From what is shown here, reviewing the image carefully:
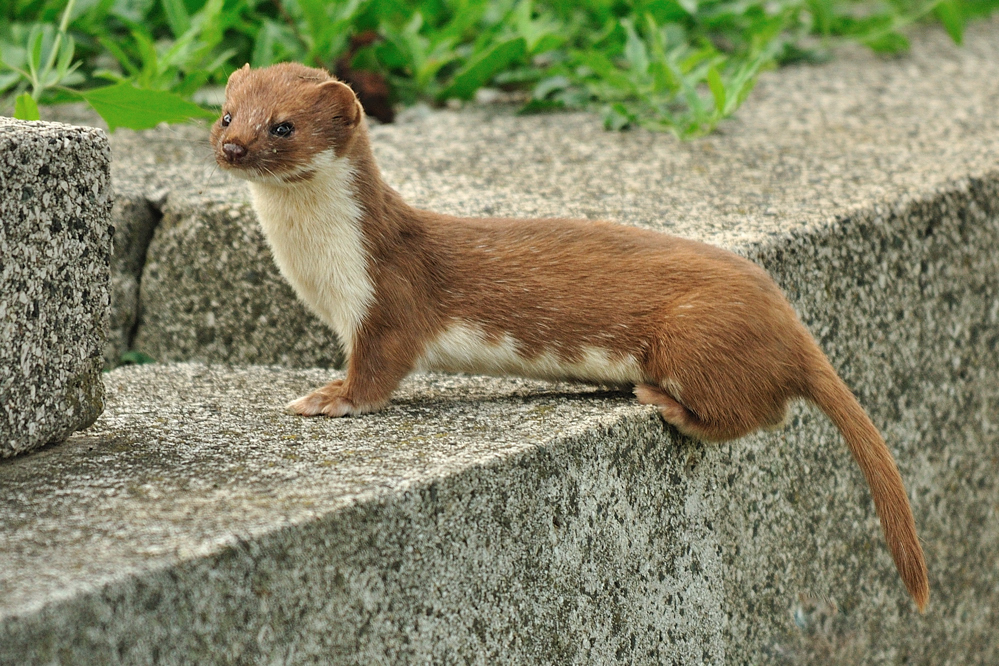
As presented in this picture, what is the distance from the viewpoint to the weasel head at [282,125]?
94.8 inches

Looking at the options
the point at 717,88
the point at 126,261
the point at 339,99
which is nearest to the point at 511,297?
the point at 339,99

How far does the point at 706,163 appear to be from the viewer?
12.3ft

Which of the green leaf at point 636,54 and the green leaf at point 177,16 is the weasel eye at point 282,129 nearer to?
the green leaf at point 177,16

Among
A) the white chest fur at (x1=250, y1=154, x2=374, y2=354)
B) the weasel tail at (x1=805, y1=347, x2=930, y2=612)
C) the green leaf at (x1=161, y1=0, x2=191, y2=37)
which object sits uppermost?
the green leaf at (x1=161, y1=0, x2=191, y2=37)

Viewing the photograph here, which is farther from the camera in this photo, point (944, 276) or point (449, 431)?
point (944, 276)

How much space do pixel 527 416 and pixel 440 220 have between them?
540 mm

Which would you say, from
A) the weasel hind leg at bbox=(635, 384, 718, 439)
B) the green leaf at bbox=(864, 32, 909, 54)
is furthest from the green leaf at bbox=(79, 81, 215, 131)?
the green leaf at bbox=(864, 32, 909, 54)

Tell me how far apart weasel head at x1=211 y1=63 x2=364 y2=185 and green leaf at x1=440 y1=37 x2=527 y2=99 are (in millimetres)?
1837

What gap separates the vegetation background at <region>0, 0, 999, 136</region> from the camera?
13.0 feet

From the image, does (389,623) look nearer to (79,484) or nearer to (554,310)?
(79,484)

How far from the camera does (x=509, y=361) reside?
8.38ft

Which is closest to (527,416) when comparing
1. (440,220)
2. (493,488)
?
(493,488)

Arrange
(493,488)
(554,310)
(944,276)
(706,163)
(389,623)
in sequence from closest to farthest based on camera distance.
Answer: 1. (389,623)
2. (493,488)
3. (554,310)
4. (944,276)
5. (706,163)

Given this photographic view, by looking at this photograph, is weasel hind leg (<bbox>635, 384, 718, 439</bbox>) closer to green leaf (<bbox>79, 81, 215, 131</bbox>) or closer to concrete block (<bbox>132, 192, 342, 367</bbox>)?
concrete block (<bbox>132, 192, 342, 367</bbox>)
